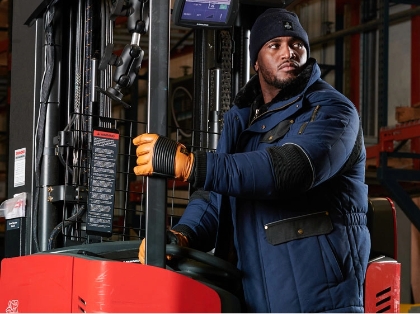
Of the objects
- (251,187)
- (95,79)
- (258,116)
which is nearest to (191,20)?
(258,116)

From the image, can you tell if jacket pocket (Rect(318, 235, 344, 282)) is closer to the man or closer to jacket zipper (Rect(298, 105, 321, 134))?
the man

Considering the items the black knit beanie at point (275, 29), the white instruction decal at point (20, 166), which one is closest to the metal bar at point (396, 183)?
the white instruction decal at point (20, 166)

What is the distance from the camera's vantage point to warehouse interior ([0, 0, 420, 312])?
4387 mm

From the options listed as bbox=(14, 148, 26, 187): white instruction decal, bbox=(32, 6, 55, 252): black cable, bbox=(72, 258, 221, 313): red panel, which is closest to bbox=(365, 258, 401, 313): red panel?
bbox=(72, 258, 221, 313): red panel

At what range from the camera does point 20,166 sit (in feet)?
15.3

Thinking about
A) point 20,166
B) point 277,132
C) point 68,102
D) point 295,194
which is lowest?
point 295,194

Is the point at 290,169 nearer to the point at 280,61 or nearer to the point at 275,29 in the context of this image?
the point at 280,61

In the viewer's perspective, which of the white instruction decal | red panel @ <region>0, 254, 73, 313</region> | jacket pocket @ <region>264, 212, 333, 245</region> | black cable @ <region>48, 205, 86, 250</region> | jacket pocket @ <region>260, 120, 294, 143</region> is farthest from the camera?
the white instruction decal

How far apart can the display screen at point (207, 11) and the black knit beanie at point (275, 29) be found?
1.39ft

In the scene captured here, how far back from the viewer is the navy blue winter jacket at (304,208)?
2973mm

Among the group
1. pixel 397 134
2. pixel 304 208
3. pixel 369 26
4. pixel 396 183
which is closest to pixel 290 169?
pixel 304 208

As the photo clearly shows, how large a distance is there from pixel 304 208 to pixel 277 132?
31 centimetres

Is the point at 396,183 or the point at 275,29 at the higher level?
the point at 275,29

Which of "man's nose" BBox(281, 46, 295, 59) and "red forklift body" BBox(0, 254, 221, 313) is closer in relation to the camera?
"red forklift body" BBox(0, 254, 221, 313)
